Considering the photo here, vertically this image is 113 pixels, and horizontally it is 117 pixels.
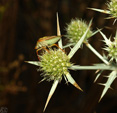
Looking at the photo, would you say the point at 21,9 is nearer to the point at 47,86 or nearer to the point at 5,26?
the point at 5,26

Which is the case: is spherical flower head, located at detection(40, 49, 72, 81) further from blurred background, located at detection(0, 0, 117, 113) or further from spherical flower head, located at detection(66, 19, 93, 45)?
blurred background, located at detection(0, 0, 117, 113)

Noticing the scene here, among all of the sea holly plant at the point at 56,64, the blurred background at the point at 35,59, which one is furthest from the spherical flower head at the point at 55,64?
the blurred background at the point at 35,59

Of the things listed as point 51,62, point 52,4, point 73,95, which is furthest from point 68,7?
point 51,62

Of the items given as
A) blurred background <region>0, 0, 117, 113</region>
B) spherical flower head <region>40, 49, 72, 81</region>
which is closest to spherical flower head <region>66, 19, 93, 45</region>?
spherical flower head <region>40, 49, 72, 81</region>

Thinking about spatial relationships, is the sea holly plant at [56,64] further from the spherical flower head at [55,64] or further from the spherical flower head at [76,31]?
the spherical flower head at [76,31]

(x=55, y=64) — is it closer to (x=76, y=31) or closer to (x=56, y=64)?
(x=56, y=64)

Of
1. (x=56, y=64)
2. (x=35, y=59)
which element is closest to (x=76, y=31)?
(x=56, y=64)
